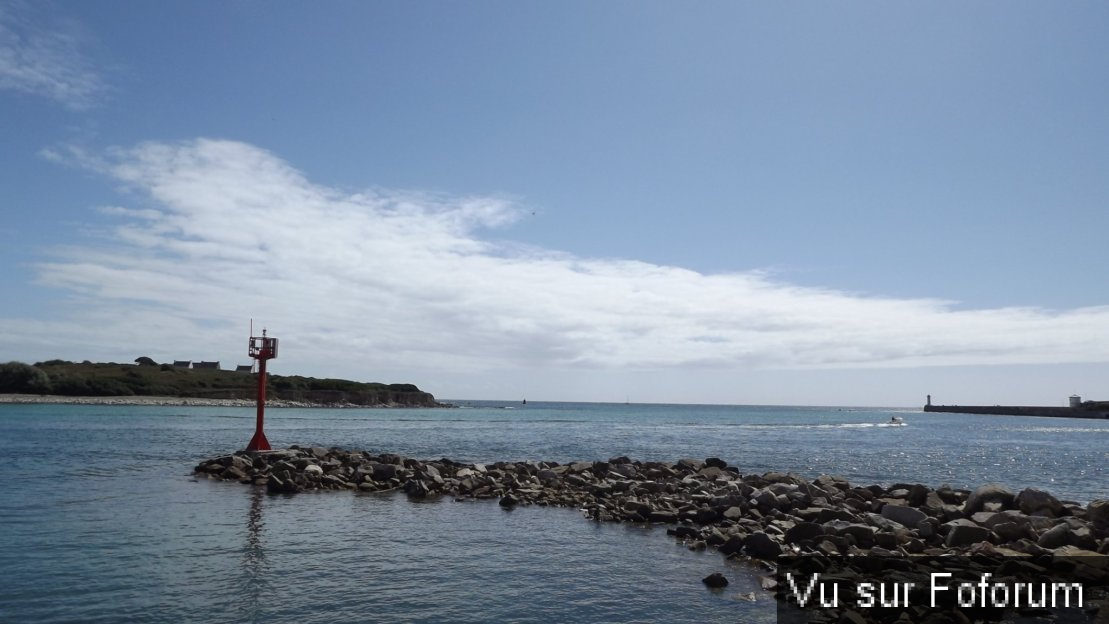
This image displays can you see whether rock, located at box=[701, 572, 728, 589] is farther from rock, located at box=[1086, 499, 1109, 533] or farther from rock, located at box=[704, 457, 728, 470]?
rock, located at box=[704, 457, 728, 470]

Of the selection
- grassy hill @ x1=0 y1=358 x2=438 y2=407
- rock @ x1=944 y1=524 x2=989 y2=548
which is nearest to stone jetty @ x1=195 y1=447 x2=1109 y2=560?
rock @ x1=944 y1=524 x2=989 y2=548

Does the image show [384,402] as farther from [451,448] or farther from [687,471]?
[687,471]

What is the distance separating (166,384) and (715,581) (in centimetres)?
14885

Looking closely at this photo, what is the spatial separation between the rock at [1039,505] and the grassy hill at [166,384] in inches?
5190

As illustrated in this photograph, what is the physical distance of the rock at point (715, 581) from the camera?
13.8 meters

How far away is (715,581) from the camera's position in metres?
13.9

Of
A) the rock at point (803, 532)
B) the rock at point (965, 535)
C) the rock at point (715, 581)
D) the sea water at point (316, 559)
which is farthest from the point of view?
the rock at point (803, 532)

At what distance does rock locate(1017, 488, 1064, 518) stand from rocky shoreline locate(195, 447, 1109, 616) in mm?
29

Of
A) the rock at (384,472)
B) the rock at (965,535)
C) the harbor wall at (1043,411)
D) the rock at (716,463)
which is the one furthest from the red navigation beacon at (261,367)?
the harbor wall at (1043,411)

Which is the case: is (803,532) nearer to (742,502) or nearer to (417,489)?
(742,502)

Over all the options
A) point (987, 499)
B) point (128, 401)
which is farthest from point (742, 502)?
point (128, 401)

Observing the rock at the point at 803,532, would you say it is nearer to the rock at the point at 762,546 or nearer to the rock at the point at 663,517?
the rock at the point at 762,546

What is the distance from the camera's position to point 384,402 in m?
179

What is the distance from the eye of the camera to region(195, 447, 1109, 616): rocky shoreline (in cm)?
1595
